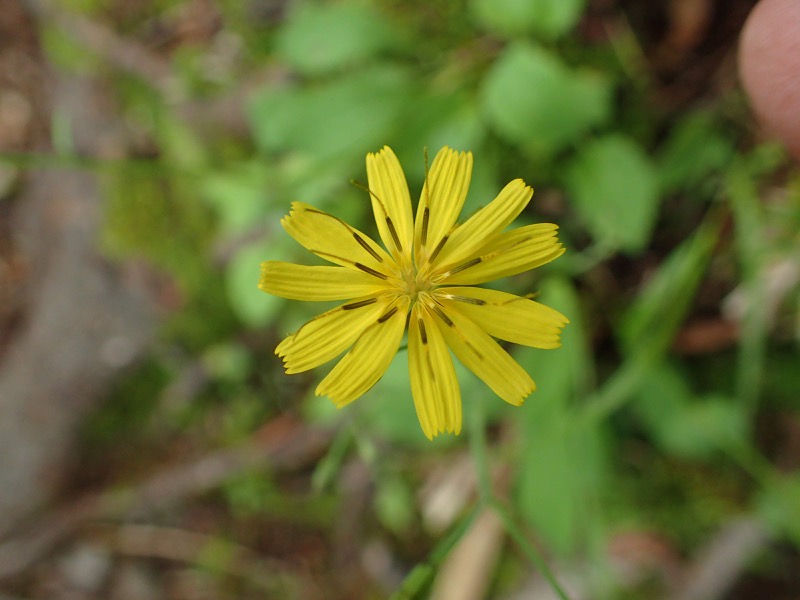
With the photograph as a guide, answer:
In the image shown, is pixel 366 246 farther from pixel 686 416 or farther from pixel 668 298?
pixel 686 416

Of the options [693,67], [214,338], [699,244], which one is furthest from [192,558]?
[693,67]

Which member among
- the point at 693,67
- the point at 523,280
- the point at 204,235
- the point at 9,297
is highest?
the point at 9,297

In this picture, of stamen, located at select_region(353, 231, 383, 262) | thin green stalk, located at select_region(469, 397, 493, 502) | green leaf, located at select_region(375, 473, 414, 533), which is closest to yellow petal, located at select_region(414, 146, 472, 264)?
stamen, located at select_region(353, 231, 383, 262)

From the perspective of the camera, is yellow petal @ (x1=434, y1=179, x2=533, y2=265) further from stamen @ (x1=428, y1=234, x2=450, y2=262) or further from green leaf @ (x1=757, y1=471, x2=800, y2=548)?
green leaf @ (x1=757, y1=471, x2=800, y2=548)

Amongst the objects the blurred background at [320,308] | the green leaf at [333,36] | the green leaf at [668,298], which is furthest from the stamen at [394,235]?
the green leaf at [333,36]

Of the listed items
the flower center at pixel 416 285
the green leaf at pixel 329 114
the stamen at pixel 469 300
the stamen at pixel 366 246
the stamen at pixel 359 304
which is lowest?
the stamen at pixel 469 300

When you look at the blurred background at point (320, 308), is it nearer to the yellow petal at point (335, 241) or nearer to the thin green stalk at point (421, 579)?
the thin green stalk at point (421, 579)

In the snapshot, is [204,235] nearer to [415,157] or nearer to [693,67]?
[415,157]
